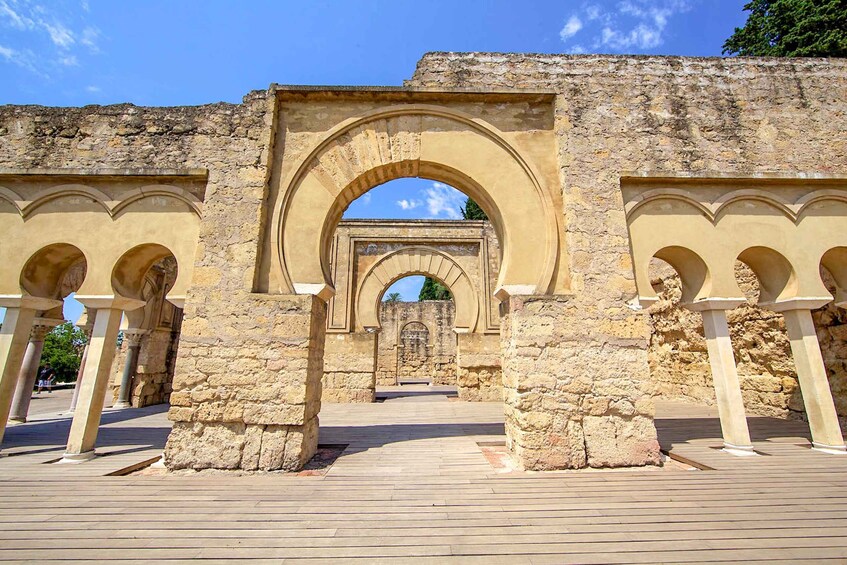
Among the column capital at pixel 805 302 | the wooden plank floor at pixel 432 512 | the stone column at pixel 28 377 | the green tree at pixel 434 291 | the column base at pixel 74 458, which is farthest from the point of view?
the green tree at pixel 434 291

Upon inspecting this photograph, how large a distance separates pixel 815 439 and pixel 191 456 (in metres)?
7.36

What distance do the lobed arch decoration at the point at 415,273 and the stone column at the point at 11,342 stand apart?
726cm

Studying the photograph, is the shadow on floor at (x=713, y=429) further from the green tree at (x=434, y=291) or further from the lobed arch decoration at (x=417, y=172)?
the green tree at (x=434, y=291)

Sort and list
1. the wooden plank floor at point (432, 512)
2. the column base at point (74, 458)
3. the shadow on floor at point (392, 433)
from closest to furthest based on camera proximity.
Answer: the wooden plank floor at point (432, 512) < the column base at point (74, 458) < the shadow on floor at point (392, 433)

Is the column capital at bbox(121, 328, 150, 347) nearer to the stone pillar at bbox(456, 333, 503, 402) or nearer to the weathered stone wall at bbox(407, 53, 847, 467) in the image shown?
the stone pillar at bbox(456, 333, 503, 402)

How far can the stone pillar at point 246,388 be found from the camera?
4.02 meters

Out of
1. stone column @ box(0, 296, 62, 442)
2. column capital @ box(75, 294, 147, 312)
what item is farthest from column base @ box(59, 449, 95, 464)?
column capital @ box(75, 294, 147, 312)

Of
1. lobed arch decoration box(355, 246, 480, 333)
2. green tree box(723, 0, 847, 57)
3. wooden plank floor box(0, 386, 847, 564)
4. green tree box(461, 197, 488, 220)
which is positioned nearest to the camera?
wooden plank floor box(0, 386, 847, 564)

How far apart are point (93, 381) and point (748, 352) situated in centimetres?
1156

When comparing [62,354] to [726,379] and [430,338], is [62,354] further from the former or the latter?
[726,379]

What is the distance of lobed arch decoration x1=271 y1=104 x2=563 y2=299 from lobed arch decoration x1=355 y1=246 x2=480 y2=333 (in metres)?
6.47

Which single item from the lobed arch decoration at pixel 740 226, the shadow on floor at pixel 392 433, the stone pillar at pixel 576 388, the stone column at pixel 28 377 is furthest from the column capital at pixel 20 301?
the lobed arch decoration at pixel 740 226

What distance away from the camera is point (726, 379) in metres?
4.63

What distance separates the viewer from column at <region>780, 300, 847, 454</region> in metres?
4.61
